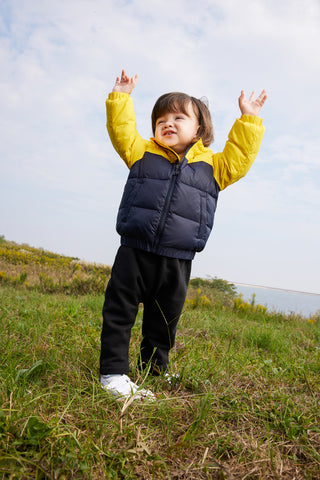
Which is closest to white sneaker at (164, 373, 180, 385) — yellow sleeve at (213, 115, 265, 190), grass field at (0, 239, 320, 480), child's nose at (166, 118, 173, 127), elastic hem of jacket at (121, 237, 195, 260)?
grass field at (0, 239, 320, 480)

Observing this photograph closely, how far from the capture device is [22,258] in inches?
372

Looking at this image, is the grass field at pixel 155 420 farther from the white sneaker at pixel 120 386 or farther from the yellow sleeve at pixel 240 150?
the yellow sleeve at pixel 240 150

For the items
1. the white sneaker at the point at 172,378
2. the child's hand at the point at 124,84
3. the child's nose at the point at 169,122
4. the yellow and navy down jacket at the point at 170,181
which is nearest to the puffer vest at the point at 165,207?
the yellow and navy down jacket at the point at 170,181

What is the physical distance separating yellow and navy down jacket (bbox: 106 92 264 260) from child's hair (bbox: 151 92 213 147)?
19 centimetres

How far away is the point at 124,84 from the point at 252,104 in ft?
3.02

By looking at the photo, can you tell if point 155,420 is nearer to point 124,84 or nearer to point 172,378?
point 172,378

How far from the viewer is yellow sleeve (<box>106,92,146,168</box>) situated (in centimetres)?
226

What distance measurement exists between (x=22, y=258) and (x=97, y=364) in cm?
788

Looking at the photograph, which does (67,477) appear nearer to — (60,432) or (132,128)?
(60,432)

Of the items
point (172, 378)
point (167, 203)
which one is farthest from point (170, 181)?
point (172, 378)

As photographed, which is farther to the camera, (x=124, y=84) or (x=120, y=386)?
(x=124, y=84)

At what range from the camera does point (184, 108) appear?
2.37 metres

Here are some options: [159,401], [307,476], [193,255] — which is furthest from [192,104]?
[307,476]

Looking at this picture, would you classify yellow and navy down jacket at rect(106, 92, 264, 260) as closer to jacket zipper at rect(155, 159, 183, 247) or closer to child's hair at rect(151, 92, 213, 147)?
jacket zipper at rect(155, 159, 183, 247)
